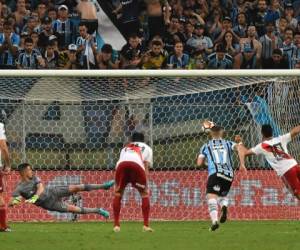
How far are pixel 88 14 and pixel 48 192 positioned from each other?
20.5 ft

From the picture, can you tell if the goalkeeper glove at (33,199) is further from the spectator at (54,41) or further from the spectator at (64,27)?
the spectator at (64,27)

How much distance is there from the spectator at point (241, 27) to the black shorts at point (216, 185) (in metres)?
7.01

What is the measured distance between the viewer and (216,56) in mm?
22562

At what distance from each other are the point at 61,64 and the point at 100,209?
428 cm

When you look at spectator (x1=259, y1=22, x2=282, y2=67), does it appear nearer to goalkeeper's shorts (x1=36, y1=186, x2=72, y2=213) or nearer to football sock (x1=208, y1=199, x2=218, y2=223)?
goalkeeper's shorts (x1=36, y1=186, x2=72, y2=213)

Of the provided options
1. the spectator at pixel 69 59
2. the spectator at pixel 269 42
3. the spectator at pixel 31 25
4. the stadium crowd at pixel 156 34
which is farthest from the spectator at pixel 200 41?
the spectator at pixel 31 25

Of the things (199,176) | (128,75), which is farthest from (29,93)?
(199,176)

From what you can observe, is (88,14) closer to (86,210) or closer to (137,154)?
(86,210)

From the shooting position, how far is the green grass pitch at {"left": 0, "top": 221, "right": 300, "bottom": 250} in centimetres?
1394

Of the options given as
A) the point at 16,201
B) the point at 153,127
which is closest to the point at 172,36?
the point at 153,127

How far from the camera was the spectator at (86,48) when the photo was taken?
73.3ft

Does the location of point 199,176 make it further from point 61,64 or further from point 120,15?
point 120,15

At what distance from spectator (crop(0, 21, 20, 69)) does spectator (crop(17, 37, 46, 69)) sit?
0.30 metres

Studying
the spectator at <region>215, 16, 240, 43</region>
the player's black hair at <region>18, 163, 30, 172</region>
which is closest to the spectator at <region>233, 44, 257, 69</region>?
the spectator at <region>215, 16, 240, 43</region>
